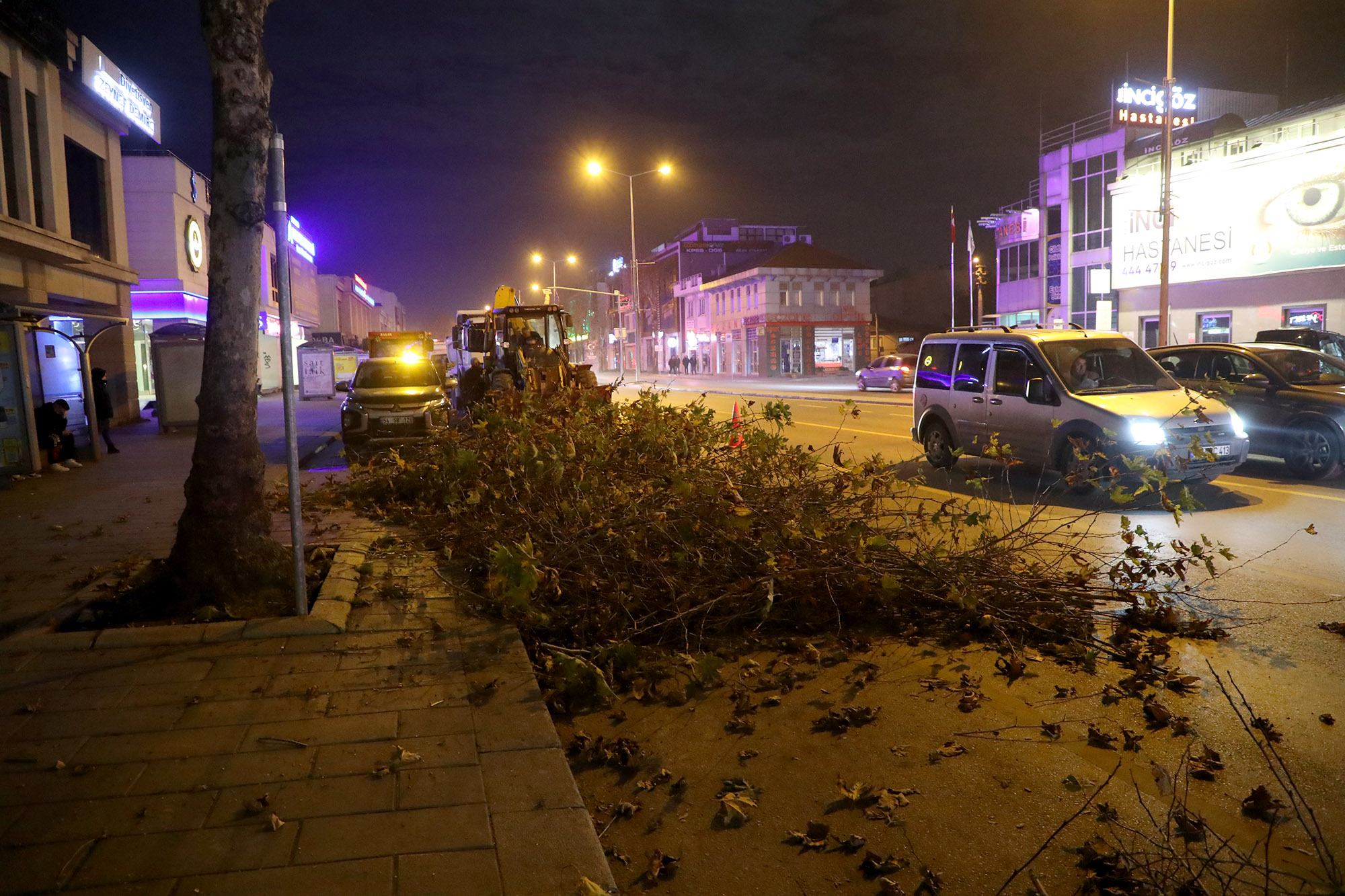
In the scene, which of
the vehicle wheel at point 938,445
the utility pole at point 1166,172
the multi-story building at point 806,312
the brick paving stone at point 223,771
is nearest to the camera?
the brick paving stone at point 223,771

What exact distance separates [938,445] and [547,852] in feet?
34.4

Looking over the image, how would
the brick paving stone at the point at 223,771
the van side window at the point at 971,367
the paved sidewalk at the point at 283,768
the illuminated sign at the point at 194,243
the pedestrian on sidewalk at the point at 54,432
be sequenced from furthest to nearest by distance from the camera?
the illuminated sign at the point at 194,243 < the pedestrian on sidewalk at the point at 54,432 < the van side window at the point at 971,367 < the brick paving stone at the point at 223,771 < the paved sidewalk at the point at 283,768

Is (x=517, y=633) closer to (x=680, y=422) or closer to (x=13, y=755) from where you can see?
(x=13, y=755)

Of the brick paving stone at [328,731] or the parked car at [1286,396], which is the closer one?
the brick paving stone at [328,731]

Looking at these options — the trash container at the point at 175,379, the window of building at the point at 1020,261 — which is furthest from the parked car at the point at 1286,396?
the window of building at the point at 1020,261

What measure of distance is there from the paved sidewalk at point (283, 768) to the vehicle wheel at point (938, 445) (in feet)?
27.1

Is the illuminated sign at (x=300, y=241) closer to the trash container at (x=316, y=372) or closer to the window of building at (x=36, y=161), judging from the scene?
the trash container at (x=316, y=372)

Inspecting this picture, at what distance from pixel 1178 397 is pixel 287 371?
942cm

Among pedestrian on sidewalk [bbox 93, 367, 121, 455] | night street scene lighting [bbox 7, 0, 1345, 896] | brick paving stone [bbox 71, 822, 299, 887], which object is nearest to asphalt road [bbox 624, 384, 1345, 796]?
night street scene lighting [bbox 7, 0, 1345, 896]

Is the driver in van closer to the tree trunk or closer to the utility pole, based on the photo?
the tree trunk

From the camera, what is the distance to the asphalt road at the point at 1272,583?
4.20 metres

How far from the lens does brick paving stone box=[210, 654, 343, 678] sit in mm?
4652

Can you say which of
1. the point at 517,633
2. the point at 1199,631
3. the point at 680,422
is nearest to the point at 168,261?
the point at 680,422

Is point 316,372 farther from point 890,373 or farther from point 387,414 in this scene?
point 387,414
